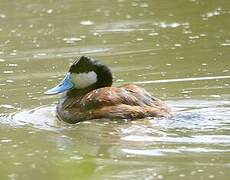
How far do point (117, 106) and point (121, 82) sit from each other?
2.16 metres

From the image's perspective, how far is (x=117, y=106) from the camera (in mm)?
9133

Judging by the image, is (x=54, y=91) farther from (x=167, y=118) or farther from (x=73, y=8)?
(x=73, y=8)

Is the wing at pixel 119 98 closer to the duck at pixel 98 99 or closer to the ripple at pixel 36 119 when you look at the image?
the duck at pixel 98 99

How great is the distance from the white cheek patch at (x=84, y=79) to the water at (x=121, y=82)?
461 mm

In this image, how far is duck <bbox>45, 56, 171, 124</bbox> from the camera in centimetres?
907

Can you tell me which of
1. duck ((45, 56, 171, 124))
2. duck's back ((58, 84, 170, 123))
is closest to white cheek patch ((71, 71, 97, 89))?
duck ((45, 56, 171, 124))

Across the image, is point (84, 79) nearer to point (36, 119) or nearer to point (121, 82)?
point (36, 119)

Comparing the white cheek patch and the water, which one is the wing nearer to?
the water

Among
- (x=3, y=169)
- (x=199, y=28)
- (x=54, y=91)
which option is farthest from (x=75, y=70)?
(x=199, y=28)

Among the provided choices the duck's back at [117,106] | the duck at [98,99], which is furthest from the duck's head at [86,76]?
the duck's back at [117,106]

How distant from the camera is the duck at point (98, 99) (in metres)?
9.07

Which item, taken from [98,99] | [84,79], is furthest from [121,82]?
[98,99]

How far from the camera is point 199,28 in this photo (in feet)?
49.2

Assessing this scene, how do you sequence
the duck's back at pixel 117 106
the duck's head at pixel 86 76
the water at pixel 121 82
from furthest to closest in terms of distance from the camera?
the duck's head at pixel 86 76 < the duck's back at pixel 117 106 < the water at pixel 121 82
